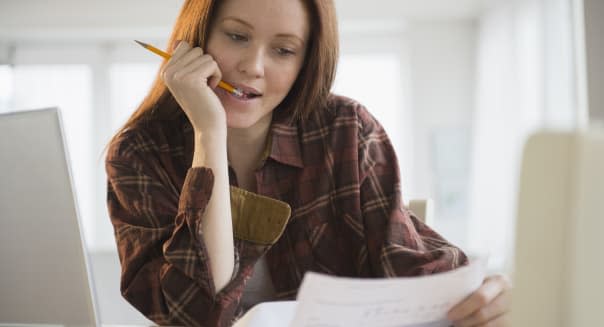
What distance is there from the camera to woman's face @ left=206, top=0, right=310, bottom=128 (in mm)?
1117

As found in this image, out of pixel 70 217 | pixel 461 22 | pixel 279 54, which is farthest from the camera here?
pixel 461 22

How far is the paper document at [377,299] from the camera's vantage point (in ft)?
1.61

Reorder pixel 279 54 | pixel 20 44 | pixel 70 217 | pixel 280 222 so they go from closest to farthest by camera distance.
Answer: pixel 70 217
pixel 280 222
pixel 279 54
pixel 20 44

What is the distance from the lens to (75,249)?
27.1 inches

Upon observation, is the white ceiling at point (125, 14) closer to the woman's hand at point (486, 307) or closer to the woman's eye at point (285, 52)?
the woman's eye at point (285, 52)

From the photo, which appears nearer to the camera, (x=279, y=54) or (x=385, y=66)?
(x=279, y=54)

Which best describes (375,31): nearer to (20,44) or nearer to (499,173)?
(499,173)

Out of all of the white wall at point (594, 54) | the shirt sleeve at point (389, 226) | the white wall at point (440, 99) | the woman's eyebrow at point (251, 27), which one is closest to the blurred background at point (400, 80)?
the white wall at point (440, 99)

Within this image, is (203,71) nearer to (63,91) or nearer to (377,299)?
(377,299)

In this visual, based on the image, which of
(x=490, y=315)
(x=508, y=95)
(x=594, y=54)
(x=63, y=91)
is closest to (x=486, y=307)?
(x=490, y=315)

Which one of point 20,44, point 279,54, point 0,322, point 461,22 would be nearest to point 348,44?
point 461,22

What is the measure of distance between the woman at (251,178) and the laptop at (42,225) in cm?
21

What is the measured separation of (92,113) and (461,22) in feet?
11.5

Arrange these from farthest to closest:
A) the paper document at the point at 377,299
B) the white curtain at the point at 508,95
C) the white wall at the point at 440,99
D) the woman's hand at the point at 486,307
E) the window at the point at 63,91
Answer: the window at the point at 63,91
the white wall at the point at 440,99
the white curtain at the point at 508,95
the woman's hand at the point at 486,307
the paper document at the point at 377,299
